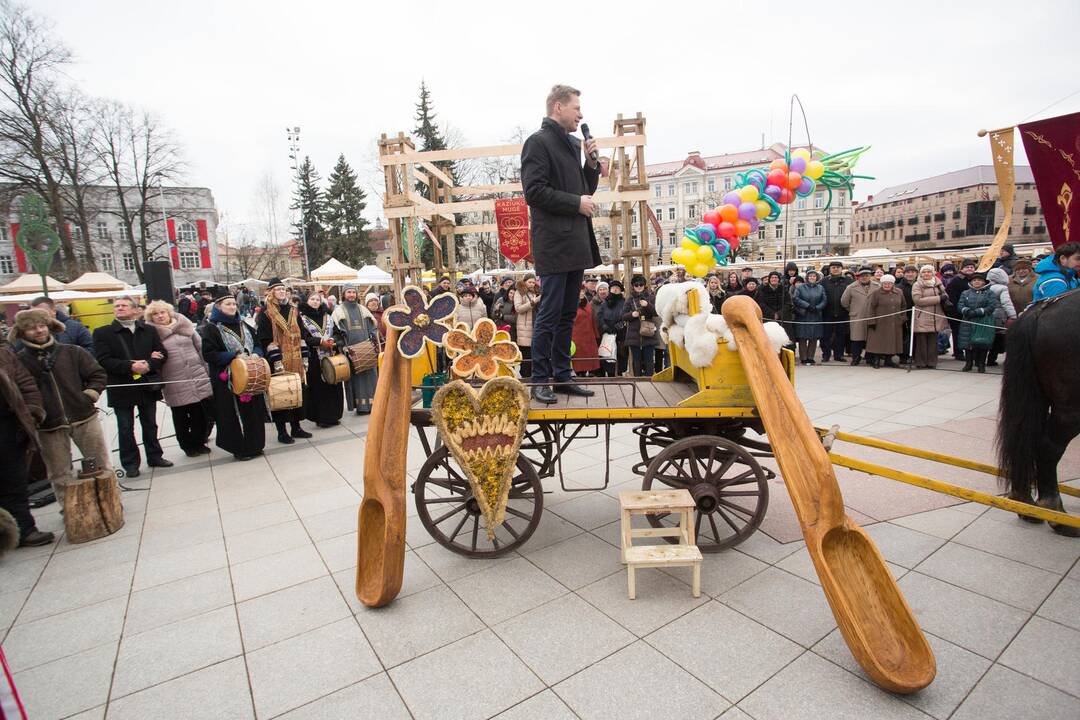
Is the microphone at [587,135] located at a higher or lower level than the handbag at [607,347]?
higher

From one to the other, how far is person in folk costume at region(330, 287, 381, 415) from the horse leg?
689cm

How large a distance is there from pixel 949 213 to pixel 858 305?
55.5 metres

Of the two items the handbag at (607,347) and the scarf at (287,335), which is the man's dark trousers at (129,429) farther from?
the handbag at (607,347)

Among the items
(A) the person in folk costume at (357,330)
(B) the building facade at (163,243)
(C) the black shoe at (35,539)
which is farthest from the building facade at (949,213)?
(B) the building facade at (163,243)

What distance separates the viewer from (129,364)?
532 centimetres

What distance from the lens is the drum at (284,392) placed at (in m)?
5.57

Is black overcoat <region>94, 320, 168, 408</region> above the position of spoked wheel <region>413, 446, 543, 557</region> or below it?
above

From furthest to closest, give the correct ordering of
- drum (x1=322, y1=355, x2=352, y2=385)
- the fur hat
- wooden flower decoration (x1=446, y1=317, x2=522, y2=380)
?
1. drum (x1=322, y1=355, x2=352, y2=385)
2. the fur hat
3. wooden flower decoration (x1=446, y1=317, x2=522, y2=380)

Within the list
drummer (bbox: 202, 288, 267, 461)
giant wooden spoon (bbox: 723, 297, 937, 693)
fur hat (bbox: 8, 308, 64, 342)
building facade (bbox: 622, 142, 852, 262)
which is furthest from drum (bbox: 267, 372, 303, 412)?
building facade (bbox: 622, 142, 852, 262)

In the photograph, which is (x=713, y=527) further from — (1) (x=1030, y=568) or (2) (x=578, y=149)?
(2) (x=578, y=149)

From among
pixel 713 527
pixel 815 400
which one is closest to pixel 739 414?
pixel 713 527

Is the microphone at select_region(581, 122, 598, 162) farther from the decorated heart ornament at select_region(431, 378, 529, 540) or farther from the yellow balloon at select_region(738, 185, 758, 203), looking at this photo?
the yellow balloon at select_region(738, 185, 758, 203)

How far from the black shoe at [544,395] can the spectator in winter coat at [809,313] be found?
8.05 m

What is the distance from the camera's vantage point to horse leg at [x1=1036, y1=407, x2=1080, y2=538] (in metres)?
3.13
